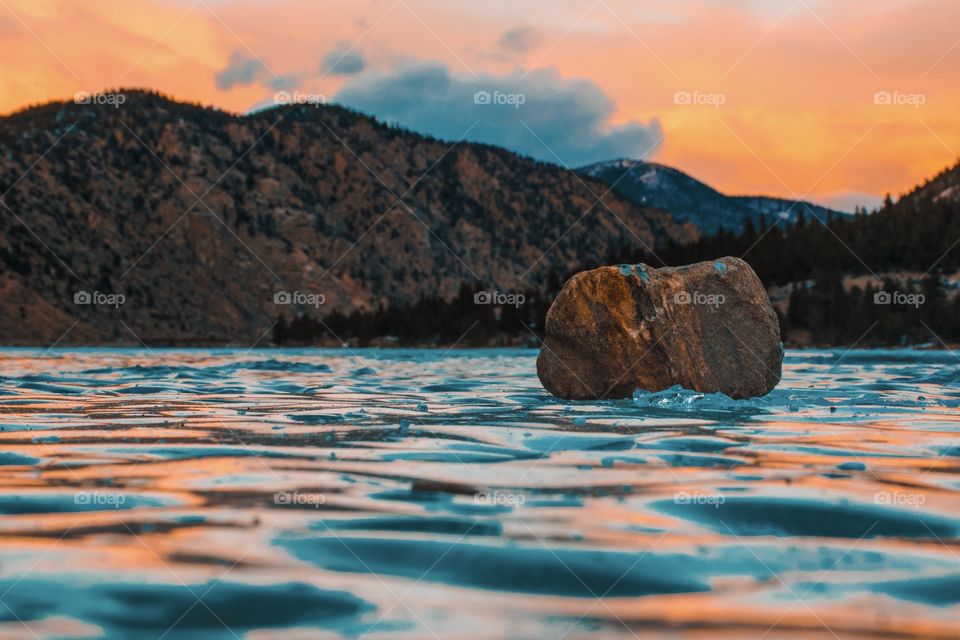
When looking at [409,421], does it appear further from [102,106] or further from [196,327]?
[102,106]

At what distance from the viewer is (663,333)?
43.9 ft

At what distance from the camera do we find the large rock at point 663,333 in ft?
44.0

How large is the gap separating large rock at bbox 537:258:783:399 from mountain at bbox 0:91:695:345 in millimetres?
95637

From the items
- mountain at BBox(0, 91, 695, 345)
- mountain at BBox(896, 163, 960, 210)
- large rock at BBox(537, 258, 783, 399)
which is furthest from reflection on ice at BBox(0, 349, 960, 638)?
mountain at BBox(896, 163, 960, 210)

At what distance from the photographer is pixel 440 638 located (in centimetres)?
312

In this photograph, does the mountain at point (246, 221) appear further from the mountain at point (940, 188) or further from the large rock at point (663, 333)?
the large rock at point (663, 333)

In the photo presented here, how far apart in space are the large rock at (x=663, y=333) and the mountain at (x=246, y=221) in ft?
314

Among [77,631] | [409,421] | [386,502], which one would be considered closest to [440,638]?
[77,631]

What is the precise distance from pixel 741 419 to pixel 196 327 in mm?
112908

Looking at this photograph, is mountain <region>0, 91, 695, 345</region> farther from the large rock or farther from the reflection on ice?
the reflection on ice

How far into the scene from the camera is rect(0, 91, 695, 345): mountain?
112625 millimetres

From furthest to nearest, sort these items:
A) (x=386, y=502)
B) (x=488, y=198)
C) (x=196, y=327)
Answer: (x=488, y=198), (x=196, y=327), (x=386, y=502)

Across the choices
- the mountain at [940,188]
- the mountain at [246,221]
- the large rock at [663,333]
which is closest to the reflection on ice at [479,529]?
the large rock at [663,333]

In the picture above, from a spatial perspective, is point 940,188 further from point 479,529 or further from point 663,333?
point 479,529
